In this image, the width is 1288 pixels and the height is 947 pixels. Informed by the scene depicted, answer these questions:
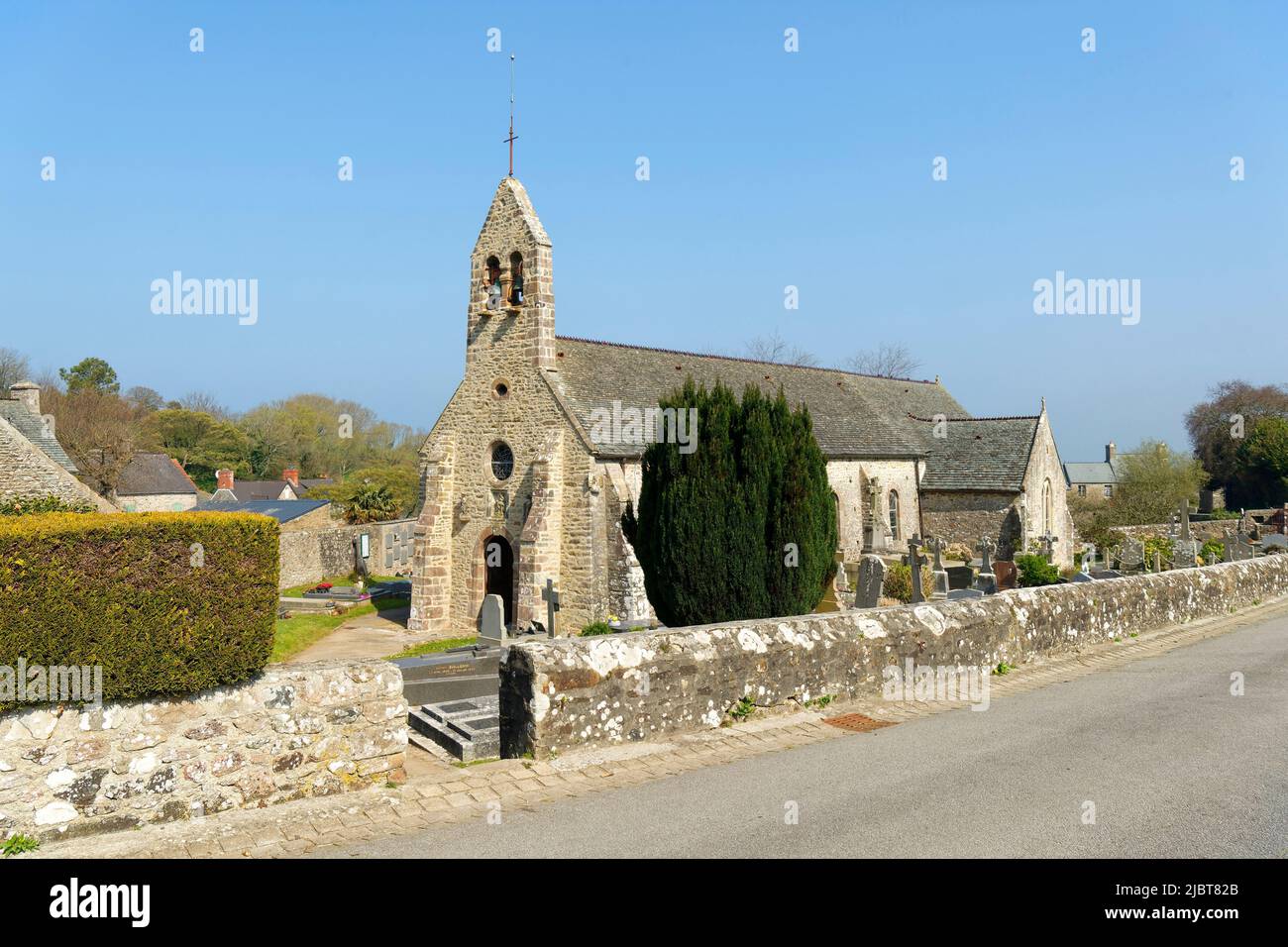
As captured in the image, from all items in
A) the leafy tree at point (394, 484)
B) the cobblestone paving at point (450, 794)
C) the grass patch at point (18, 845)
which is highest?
the leafy tree at point (394, 484)

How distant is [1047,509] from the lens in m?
33.7

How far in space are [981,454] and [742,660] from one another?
28.3 m

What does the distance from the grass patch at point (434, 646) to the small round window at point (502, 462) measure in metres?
4.60

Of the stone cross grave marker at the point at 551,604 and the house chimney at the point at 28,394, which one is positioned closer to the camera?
the stone cross grave marker at the point at 551,604

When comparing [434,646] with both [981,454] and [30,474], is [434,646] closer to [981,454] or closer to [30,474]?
[30,474]

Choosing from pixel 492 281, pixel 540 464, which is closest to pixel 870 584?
pixel 540 464

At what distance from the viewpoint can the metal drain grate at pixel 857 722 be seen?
859 centimetres

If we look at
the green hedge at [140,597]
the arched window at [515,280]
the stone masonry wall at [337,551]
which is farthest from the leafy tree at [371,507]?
the green hedge at [140,597]

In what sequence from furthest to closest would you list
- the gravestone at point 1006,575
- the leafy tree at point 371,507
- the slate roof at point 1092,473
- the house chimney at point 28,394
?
1. the slate roof at point 1092,473
2. the house chimney at point 28,394
3. the leafy tree at point 371,507
4. the gravestone at point 1006,575

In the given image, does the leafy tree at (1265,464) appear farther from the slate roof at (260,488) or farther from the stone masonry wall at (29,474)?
the slate roof at (260,488)
